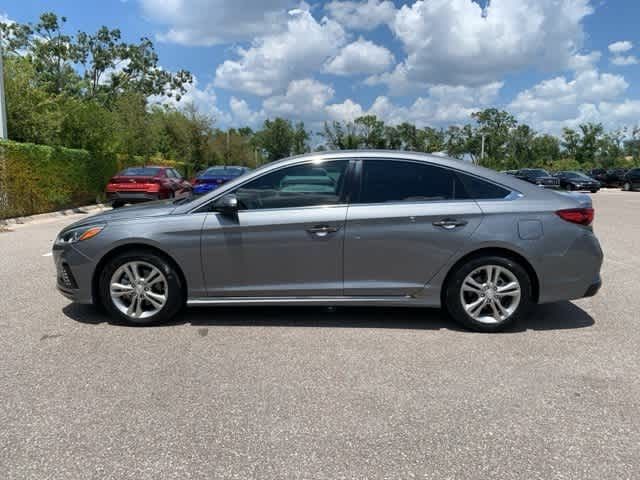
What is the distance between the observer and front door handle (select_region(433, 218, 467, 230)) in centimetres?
434

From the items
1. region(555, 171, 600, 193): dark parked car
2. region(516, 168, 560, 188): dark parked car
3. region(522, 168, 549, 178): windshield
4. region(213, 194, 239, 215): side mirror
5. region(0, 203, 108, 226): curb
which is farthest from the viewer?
region(522, 168, 549, 178): windshield

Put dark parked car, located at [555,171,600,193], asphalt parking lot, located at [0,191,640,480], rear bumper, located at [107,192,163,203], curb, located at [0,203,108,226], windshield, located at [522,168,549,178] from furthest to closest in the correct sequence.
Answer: windshield, located at [522,168,549,178] < dark parked car, located at [555,171,600,193] < rear bumper, located at [107,192,163,203] < curb, located at [0,203,108,226] < asphalt parking lot, located at [0,191,640,480]

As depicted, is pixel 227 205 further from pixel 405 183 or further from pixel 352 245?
pixel 405 183

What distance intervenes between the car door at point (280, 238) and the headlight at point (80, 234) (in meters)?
1.02

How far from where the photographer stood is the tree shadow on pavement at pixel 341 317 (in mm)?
4637

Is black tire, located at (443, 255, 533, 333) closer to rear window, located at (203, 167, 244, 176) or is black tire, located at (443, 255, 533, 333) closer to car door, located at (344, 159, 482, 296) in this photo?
car door, located at (344, 159, 482, 296)

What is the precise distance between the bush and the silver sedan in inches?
423

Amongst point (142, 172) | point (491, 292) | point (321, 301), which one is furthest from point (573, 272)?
point (142, 172)

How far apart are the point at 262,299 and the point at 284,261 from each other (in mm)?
415

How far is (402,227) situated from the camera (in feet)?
14.3

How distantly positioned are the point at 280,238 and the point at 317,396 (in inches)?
62.1

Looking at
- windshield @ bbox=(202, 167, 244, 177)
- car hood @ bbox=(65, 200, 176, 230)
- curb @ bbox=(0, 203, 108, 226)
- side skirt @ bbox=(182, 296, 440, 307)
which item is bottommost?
side skirt @ bbox=(182, 296, 440, 307)

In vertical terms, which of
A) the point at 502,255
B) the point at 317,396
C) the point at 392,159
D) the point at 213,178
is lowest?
the point at 317,396

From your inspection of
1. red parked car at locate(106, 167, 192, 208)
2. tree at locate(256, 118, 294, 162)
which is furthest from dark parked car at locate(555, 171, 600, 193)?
tree at locate(256, 118, 294, 162)
